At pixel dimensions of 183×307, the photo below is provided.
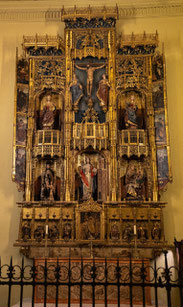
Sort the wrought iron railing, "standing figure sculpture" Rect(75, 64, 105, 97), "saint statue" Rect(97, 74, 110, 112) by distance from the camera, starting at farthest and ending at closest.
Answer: "standing figure sculpture" Rect(75, 64, 105, 97), "saint statue" Rect(97, 74, 110, 112), the wrought iron railing

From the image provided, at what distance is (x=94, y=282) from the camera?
4332 mm

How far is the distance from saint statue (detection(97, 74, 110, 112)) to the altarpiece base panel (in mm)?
33

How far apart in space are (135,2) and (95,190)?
7168 millimetres

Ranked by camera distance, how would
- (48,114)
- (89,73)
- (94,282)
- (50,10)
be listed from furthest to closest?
(50,10)
(89,73)
(48,114)
(94,282)

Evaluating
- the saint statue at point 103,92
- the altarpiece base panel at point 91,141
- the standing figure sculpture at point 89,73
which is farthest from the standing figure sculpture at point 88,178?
the standing figure sculpture at point 89,73

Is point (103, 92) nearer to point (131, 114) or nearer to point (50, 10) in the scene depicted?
point (131, 114)

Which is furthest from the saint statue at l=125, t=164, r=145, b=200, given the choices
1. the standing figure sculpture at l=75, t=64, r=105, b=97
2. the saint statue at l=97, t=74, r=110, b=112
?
the standing figure sculpture at l=75, t=64, r=105, b=97

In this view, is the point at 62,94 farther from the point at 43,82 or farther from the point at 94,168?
the point at 94,168

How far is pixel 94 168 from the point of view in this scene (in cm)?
1098

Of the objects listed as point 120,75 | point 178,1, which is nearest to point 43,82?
point 120,75

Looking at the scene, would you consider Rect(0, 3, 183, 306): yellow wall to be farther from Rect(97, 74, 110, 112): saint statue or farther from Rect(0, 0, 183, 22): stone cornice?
Rect(97, 74, 110, 112): saint statue

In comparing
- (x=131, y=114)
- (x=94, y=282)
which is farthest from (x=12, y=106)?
(x=94, y=282)

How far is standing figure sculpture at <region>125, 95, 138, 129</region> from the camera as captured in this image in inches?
436

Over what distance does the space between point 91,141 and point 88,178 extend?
1156mm
